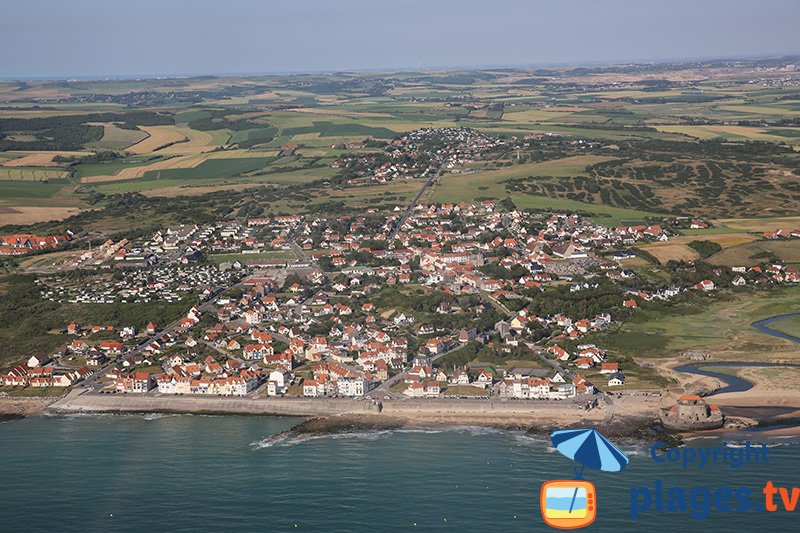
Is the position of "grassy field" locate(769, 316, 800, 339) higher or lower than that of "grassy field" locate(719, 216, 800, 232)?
lower

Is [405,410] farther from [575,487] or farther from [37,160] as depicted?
[37,160]

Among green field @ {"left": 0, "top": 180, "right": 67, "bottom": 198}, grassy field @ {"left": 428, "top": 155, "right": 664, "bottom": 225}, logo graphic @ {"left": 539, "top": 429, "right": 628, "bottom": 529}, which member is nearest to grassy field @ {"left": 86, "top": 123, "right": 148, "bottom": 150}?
green field @ {"left": 0, "top": 180, "right": 67, "bottom": 198}

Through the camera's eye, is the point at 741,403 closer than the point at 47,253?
Yes

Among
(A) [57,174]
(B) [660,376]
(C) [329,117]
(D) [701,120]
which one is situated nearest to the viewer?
(B) [660,376]

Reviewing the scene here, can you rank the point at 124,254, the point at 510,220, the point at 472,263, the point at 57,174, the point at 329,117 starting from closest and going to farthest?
1. the point at 472,263
2. the point at 124,254
3. the point at 510,220
4. the point at 57,174
5. the point at 329,117

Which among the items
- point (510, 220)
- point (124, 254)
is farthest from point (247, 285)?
point (510, 220)

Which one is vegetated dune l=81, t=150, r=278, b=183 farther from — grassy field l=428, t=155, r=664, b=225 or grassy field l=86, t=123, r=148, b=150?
grassy field l=428, t=155, r=664, b=225

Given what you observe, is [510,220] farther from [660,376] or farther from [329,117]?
[329,117]

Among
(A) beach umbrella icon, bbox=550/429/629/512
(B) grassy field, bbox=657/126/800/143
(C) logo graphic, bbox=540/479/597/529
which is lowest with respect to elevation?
(C) logo graphic, bbox=540/479/597/529
